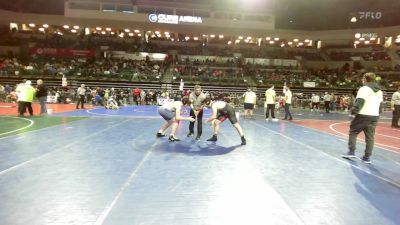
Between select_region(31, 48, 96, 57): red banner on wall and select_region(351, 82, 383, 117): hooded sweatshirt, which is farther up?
select_region(31, 48, 96, 57): red banner on wall

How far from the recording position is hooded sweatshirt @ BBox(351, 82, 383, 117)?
282 inches

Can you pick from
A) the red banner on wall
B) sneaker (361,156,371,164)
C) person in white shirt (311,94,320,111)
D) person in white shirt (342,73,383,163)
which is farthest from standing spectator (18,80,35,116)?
the red banner on wall

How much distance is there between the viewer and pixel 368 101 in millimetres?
7234

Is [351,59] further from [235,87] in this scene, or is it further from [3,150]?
[3,150]

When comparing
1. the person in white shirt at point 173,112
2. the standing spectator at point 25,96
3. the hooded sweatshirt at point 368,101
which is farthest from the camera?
the standing spectator at point 25,96

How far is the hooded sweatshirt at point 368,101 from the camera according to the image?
7.16 m

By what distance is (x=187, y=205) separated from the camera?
4.40 m

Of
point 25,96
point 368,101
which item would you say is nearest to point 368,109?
point 368,101

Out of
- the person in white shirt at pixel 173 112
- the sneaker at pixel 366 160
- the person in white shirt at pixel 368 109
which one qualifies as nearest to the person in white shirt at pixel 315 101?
the person in white shirt at pixel 173 112

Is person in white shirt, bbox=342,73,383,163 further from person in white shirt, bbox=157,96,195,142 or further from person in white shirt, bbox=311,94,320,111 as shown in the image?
person in white shirt, bbox=311,94,320,111

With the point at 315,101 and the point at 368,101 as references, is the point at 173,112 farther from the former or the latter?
the point at 315,101

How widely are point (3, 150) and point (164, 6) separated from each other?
1268 inches

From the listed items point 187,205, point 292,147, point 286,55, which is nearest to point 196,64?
point 286,55

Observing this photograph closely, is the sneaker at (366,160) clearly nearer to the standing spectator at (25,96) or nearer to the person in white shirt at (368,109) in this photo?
the person in white shirt at (368,109)
